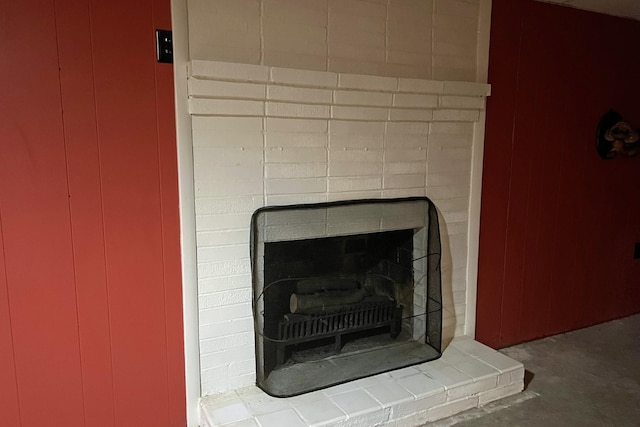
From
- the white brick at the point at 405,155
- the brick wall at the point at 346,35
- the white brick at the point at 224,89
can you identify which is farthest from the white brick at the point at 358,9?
the white brick at the point at 405,155

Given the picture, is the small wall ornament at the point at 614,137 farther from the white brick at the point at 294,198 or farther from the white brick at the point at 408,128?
the white brick at the point at 294,198

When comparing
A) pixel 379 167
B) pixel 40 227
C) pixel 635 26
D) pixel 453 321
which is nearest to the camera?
pixel 40 227

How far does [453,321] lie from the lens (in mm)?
2719

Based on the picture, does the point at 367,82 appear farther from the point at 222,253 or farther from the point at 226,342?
the point at 226,342

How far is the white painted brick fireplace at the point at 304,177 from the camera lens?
1965 mm

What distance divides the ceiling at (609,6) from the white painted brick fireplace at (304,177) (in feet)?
2.62

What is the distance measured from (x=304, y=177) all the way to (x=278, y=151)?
170mm

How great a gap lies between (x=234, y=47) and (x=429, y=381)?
5.57ft

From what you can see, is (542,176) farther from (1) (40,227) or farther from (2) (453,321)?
(1) (40,227)

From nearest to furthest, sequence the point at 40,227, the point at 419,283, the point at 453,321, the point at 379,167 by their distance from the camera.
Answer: the point at 40,227 → the point at 379,167 → the point at 419,283 → the point at 453,321

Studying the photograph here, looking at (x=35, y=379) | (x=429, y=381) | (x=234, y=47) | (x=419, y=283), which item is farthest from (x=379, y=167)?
(x=35, y=379)

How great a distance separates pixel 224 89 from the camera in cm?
192

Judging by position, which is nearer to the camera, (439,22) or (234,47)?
(234,47)

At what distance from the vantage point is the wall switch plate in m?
1.83
